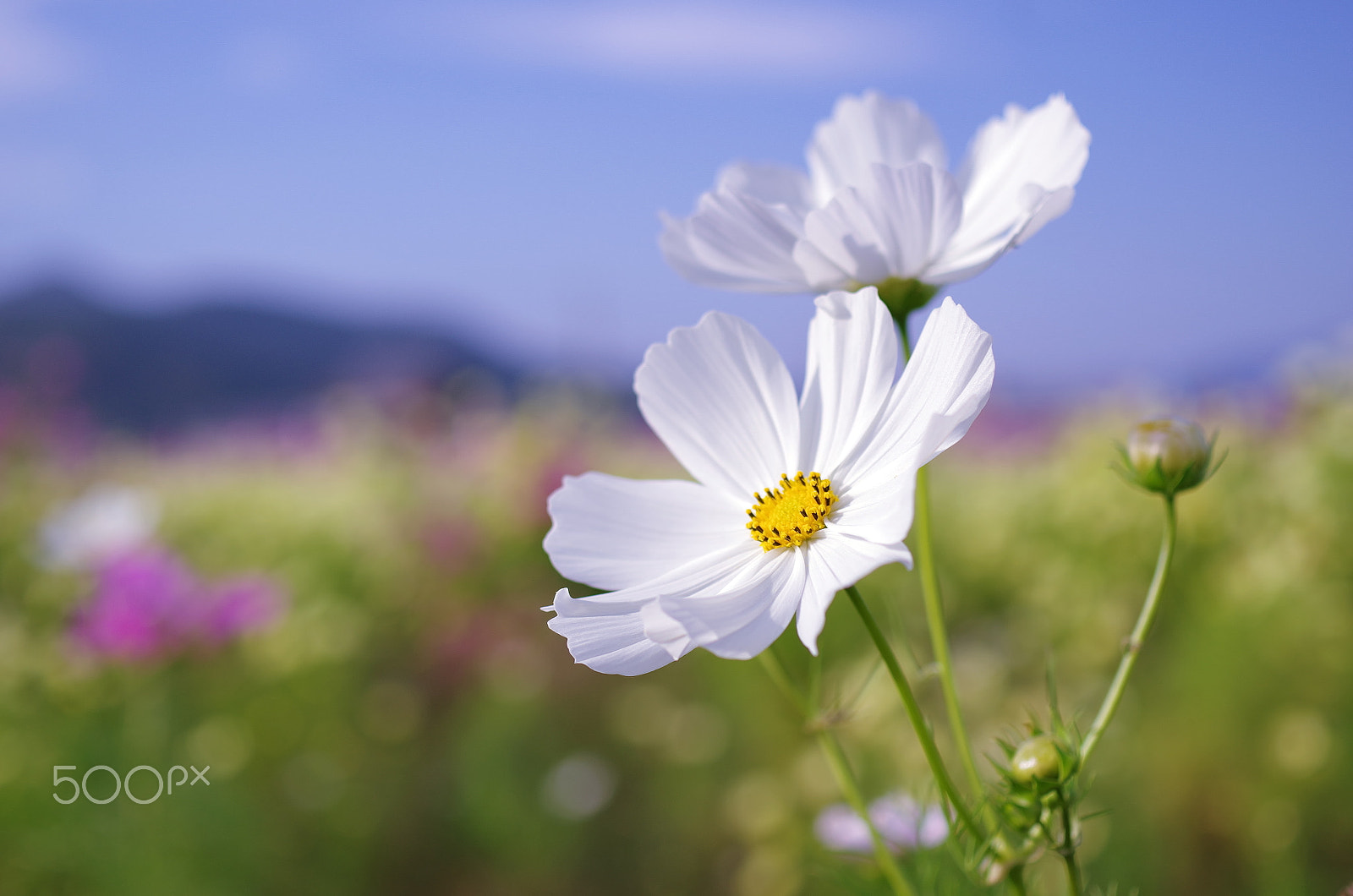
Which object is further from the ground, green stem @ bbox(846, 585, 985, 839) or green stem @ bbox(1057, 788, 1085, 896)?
green stem @ bbox(846, 585, 985, 839)

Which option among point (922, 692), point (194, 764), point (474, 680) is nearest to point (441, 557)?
point (474, 680)

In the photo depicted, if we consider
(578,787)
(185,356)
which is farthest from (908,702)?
(185,356)

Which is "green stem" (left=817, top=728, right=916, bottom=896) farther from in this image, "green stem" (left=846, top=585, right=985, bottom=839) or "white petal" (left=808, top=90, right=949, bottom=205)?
"white petal" (left=808, top=90, right=949, bottom=205)

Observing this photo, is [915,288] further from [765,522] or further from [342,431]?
[342,431]

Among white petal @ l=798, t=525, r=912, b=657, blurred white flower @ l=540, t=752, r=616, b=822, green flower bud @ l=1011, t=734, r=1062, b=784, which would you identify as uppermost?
white petal @ l=798, t=525, r=912, b=657

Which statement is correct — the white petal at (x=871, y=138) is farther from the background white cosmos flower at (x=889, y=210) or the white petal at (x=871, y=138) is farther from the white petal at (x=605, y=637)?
the white petal at (x=605, y=637)

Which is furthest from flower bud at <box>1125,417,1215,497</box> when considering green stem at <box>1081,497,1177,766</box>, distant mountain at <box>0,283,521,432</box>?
distant mountain at <box>0,283,521,432</box>

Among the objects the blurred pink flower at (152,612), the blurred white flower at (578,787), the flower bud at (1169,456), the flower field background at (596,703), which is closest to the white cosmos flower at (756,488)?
the flower bud at (1169,456)
